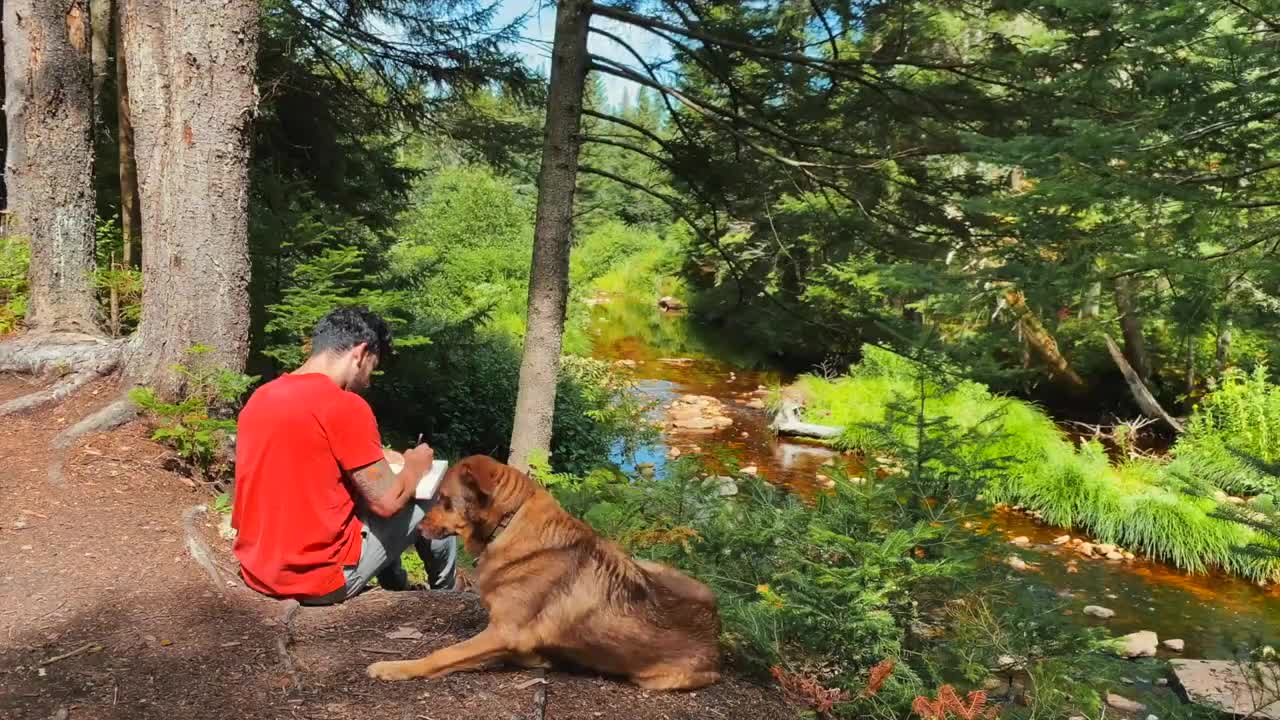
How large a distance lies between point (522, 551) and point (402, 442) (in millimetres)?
7718

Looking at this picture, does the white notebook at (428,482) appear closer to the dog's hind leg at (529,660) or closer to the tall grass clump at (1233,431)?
the dog's hind leg at (529,660)

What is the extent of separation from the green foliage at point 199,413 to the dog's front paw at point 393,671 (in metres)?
3.00

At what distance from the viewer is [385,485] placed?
388cm

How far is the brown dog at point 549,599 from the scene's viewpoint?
131 inches

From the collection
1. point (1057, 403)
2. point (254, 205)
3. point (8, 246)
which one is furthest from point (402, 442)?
point (1057, 403)

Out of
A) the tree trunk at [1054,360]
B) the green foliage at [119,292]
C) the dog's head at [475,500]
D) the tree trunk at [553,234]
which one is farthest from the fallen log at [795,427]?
the dog's head at [475,500]

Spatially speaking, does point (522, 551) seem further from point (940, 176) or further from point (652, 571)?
point (940, 176)

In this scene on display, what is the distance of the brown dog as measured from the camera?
3334 millimetres

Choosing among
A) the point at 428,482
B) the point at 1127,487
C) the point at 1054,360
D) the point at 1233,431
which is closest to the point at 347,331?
the point at 428,482

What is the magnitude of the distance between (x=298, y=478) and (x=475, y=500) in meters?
0.92

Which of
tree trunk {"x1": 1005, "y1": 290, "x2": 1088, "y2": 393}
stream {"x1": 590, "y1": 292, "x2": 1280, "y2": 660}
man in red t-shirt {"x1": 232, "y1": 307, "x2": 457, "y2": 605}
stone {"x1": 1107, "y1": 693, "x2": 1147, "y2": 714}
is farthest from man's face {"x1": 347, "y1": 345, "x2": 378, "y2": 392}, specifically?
tree trunk {"x1": 1005, "y1": 290, "x2": 1088, "y2": 393}

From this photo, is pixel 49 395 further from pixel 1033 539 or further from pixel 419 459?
pixel 1033 539

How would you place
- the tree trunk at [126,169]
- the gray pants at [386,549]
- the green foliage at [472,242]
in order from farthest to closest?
the green foliage at [472,242] < the tree trunk at [126,169] < the gray pants at [386,549]

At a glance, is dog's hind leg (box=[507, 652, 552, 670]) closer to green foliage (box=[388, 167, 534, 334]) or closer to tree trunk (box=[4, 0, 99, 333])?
tree trunk (box=[4, 0, 99, 333])
